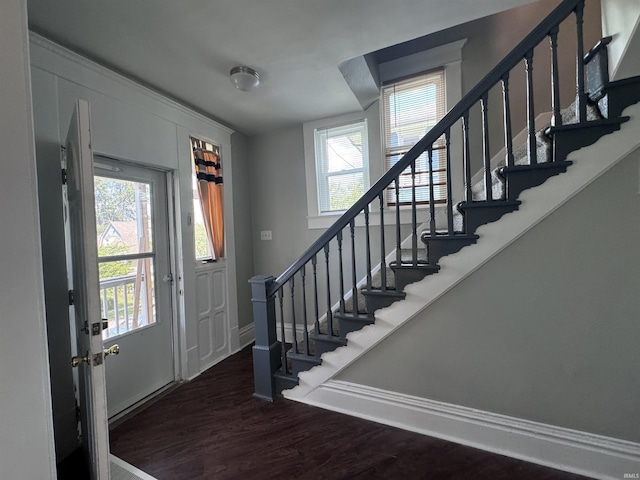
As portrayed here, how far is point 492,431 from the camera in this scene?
5.22 feet

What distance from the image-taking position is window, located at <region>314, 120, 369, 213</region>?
301cm

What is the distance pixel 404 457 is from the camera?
1.57 m

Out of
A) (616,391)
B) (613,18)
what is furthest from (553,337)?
(613,18)

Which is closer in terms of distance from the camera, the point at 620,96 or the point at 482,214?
the point at 620,96

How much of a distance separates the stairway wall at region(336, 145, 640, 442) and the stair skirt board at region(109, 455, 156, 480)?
1711 mm

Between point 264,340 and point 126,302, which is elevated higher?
point 126,302

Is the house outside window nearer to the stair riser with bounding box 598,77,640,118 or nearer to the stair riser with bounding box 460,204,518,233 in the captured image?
the stair riser with bounding box 460,204,518,233

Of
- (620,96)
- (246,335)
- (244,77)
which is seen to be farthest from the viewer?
(246,335)

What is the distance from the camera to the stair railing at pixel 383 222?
1.45m

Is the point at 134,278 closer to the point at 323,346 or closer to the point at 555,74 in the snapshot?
the point at 323,346

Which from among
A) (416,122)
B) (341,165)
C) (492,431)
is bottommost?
(492,431)

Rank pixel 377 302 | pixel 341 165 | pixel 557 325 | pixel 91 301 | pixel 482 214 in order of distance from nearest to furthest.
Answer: pixel 91 301 → pixel 557 325 → pixel 482 214 → pixel 377 302 → pixel 341 165

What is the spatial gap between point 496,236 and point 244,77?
6.55ft

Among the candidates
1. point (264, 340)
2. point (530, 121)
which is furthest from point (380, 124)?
point (264, 340)
